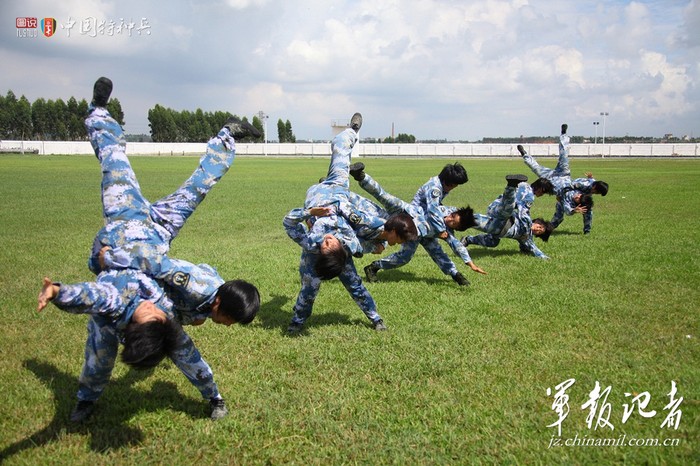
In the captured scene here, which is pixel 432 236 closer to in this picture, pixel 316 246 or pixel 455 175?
pixel 455 175

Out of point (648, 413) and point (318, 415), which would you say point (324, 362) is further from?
point (648, 413)

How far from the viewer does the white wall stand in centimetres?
7825

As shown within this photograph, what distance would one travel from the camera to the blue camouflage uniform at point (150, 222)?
388 centimetres

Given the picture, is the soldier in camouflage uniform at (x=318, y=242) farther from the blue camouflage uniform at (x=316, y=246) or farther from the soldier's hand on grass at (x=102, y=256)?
the soldier's hand on grass at (x=102, y=256)

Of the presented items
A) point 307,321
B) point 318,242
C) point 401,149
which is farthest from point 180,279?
point 401,149

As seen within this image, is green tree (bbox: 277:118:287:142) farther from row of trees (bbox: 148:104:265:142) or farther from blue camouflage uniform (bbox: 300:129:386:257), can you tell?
blue camouflage uniform (bbox: 300:129:386:257)

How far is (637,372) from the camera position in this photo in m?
4.94

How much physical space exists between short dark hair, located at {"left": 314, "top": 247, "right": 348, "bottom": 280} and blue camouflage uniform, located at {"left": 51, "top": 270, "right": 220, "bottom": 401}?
1.64 m

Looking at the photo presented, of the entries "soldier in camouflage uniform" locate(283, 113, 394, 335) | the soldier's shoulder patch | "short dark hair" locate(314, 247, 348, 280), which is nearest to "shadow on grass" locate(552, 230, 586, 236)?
"soldier in camouflage uniform" locate(283, 113, 394, 335)

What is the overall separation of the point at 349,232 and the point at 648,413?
3.37 meters

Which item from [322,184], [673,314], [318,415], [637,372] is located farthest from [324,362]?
[673,314]

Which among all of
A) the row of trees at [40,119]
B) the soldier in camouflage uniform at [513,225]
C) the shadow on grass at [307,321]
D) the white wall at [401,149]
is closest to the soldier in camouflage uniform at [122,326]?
the shadow on grass at [307,321]

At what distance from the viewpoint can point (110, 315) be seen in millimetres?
3508

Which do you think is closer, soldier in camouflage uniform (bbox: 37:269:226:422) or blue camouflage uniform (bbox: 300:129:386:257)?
soldier in camouflage uniform (bbox: 37:269:226:422)
